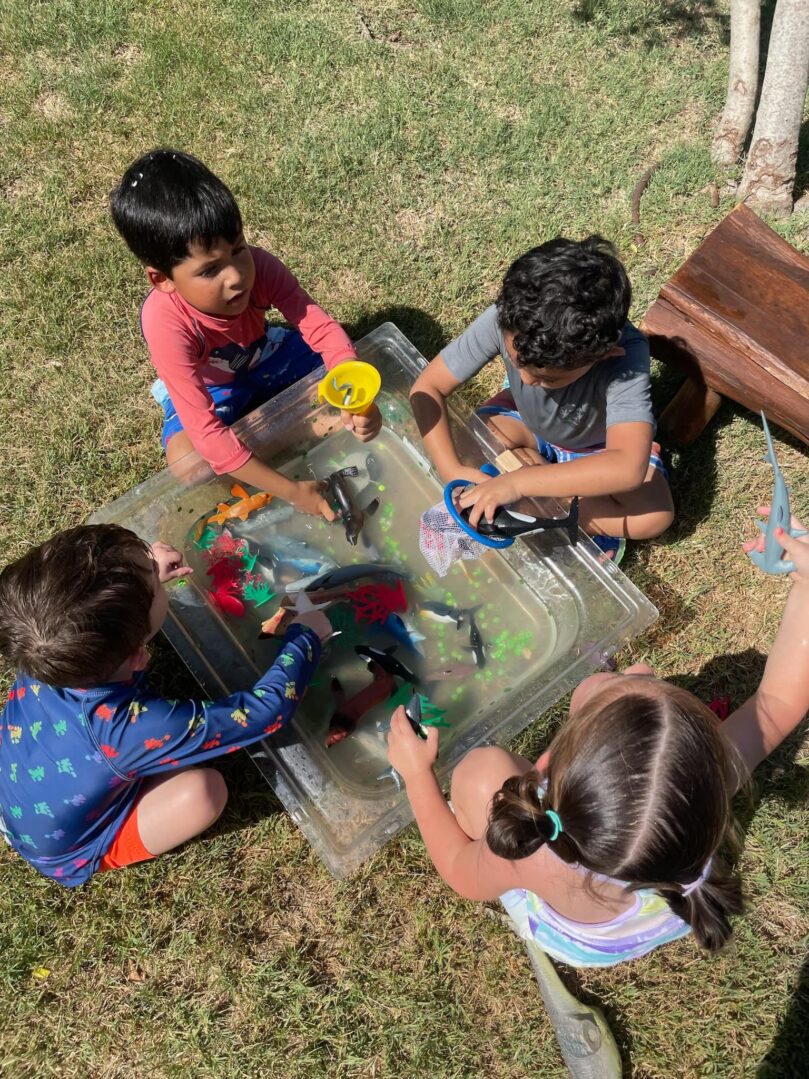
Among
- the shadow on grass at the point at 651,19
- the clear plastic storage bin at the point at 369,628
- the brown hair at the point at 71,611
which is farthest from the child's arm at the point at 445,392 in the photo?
the shadow on grass at the point at 651,19

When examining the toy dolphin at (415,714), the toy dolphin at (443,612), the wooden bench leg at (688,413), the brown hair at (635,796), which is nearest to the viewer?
the brown hair at (635,796)

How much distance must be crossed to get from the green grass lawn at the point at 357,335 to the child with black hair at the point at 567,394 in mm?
314

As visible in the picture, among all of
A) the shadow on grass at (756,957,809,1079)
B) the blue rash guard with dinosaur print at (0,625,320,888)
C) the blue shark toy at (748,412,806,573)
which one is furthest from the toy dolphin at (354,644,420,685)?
the shadow on grass at (756,957,809,1079)

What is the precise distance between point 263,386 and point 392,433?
478 millimetres

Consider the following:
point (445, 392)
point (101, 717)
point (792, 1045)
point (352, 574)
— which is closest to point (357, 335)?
point (445, 392)

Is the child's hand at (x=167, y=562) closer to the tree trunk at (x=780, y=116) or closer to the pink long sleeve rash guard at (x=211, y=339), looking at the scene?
the pink long sleeve rash guard at (x=211, y=339)

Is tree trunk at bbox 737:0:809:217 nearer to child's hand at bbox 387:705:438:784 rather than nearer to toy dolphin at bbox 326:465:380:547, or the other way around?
toy dolphin at bbox 326:465:380:547

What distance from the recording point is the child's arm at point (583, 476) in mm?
2164

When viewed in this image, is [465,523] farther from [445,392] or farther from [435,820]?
[435,820]

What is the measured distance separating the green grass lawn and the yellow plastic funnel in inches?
36.4

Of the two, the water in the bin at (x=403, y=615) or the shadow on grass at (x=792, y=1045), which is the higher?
the water in the bin at (x=403, y=615)

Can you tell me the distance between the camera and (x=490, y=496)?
2.19 m

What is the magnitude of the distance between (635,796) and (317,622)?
1204 millimetres

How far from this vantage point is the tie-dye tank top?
1727mm
